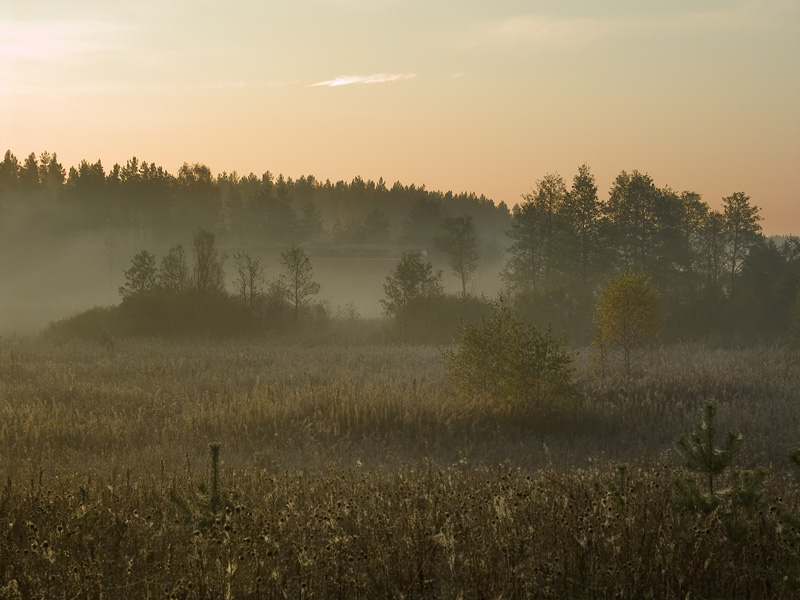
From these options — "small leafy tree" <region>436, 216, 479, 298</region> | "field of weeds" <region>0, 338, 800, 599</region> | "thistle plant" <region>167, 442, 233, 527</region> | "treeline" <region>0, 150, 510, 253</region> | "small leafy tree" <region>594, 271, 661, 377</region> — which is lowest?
"field of weeds" <region>0, 338, 800, 599</region>

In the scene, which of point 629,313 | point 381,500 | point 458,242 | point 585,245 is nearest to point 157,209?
point 458,242

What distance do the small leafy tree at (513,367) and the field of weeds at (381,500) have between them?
0.52m

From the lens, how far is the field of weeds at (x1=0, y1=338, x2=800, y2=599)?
20.0ft

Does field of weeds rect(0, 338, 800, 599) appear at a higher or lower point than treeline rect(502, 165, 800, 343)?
lower

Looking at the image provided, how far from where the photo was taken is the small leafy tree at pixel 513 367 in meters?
17.2

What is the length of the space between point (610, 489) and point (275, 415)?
9.92m

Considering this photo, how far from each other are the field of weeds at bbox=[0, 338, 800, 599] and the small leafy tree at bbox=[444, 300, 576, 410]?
1.70 feet

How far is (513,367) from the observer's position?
57.3ft

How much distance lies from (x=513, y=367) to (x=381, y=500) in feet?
32.0

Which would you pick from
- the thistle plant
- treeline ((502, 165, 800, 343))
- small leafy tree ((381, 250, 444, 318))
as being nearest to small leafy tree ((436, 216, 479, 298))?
treeline ((502, 165, 800, 343))

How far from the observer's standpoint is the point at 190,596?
18.1 ft

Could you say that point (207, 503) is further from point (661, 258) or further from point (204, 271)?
point (661, 258)

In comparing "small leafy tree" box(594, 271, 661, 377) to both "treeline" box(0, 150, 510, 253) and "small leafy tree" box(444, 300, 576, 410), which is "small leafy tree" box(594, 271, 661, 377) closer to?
"small leafy tree" box(444, 300, 576, 410)

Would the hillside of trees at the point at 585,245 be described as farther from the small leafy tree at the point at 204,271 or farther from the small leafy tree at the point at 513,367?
the small leafy tree at the point at 513,367
